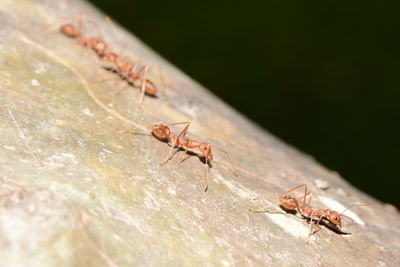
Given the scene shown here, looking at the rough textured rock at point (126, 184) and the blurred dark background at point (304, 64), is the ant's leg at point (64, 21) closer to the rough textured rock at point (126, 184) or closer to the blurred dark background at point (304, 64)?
the rough textured rock at point (126, 184)

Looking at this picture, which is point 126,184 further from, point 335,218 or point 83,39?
point 83,39

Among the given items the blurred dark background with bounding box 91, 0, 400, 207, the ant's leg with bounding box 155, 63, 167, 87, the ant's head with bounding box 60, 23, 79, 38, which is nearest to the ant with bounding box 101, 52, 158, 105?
the ant's leg with bounding box 155, 63, 167, 87

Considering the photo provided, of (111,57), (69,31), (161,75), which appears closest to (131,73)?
(111,57)

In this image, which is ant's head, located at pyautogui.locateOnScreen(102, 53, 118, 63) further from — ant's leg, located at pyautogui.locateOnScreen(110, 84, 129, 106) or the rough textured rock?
ant's leg, located at pyautogui.locateOnScreen(110, 84, 129, 106)

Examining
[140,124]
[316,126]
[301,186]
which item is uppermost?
[316,126]

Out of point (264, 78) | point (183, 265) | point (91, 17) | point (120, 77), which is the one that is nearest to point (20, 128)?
point (183, 265)

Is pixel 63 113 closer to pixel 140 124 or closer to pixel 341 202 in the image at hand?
pixel 140 124
